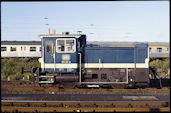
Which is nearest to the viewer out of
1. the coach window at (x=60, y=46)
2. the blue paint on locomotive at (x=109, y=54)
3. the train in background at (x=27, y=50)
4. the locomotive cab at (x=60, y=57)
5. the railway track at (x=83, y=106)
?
the railway track at (x=83, y=106)

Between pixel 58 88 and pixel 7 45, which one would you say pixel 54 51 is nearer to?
pixel 58 88

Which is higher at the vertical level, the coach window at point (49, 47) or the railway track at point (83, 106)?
the coach window at point (49, 47)

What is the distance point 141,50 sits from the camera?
36.2 ft

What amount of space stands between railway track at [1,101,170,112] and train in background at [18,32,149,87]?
2546 millimetres

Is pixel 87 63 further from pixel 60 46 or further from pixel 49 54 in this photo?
pixel 49 54

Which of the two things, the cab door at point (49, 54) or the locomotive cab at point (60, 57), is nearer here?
the locomotive cab at point (60, 57)

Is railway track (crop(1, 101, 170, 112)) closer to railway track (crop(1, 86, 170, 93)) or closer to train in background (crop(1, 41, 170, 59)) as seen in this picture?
railway track (crop(1, 86, 170, 93))

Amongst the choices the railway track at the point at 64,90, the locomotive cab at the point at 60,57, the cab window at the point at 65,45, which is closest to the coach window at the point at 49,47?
the locomotive cab at the point at 60,57

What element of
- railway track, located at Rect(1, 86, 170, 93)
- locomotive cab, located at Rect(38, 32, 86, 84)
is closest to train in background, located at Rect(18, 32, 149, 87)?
locomotive cab, located at Rect(38, 32, 86, 84)

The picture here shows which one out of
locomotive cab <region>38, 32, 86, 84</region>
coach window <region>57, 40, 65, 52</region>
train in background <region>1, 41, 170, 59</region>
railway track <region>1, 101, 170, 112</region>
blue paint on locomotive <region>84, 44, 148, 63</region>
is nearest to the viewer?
railway track <region>1, 101, 170, 112</region>

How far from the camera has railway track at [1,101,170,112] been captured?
24.3 feet

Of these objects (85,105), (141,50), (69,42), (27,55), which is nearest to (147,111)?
(85,105)

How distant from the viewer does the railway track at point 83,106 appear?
7414mm

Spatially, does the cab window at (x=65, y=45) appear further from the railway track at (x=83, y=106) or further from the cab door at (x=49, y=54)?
the railway track at (x=83, y=106)
